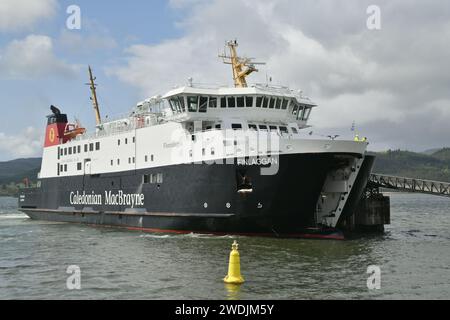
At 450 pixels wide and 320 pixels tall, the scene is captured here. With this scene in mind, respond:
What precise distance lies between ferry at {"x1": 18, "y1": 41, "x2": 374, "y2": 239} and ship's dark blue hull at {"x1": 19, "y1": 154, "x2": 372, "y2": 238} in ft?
0.14

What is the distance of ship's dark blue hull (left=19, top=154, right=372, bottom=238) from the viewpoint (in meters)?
21.0

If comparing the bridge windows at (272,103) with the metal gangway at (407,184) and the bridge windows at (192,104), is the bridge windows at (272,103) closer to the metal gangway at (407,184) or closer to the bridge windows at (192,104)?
the bridge windows at (192,104)

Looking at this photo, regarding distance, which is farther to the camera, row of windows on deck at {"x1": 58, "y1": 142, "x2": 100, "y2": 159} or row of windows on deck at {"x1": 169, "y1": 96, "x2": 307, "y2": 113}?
row of windows on deck at {"x1": 58, "y1": 142, "x2": 100, "y2": 159}

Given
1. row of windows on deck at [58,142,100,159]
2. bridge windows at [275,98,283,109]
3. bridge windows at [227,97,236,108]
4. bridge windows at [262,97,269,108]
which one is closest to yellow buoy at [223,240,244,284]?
bridge windows at [227,97,236,108]

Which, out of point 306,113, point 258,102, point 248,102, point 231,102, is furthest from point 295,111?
point 231,102

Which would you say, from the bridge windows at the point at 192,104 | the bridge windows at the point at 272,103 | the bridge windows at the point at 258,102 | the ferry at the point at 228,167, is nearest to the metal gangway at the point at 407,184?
the ferry at the point at 228,167

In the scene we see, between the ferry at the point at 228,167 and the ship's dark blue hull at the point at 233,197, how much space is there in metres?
0.04

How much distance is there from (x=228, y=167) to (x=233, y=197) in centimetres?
131

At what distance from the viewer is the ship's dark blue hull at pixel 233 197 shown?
68.8 feet

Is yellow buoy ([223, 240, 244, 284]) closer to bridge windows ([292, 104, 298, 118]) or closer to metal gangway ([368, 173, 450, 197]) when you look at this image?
bridge windows ([292, 104, 298, 118])

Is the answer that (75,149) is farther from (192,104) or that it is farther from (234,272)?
(234,272)

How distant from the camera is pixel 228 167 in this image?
2186cm
